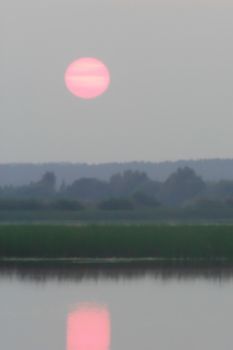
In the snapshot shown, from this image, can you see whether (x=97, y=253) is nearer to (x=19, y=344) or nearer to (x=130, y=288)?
(x=130, y=288)

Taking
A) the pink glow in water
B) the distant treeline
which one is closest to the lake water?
the pink glow in water

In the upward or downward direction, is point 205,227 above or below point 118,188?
below

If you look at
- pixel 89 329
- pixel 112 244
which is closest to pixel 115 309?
pixel 89 329

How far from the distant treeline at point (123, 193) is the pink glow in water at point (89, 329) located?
24.9 meters

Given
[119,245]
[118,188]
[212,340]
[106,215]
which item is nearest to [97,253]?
[119,245]

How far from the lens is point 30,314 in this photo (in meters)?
15.8

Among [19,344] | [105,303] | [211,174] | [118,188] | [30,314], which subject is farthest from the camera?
[211,174]

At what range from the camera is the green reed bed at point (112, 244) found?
2275cm

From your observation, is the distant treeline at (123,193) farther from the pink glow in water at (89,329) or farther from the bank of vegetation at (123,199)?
the pink glow in water at (89,329)

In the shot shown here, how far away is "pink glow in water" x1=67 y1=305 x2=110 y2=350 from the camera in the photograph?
530 inches

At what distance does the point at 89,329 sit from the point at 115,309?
2052 millimetres

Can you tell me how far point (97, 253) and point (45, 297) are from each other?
5.19 meters

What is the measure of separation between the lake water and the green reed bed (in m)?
1.40

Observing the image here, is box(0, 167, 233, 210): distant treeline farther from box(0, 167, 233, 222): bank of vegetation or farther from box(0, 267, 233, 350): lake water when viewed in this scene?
box(0, 267, 233, 350): lake water
